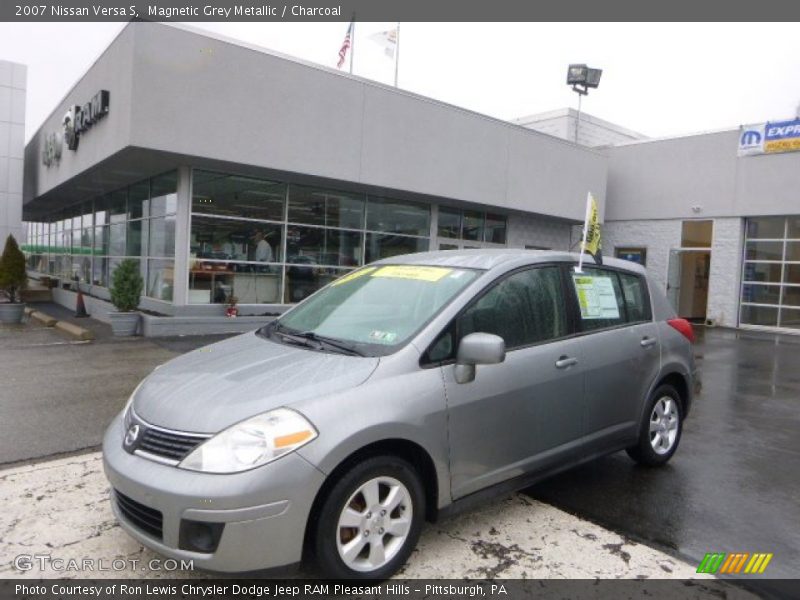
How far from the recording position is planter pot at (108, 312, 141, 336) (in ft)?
36.1

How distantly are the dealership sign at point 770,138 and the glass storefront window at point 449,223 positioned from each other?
8.33 m

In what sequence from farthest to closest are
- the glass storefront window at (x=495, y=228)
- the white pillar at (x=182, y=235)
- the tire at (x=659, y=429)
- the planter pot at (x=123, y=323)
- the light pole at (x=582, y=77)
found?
the light pole at (x=582, y=77), the glass storefront window at (x=495, y=228), the white pillar at (x=182, y=235), the planter pot at (x=123, y=323), the tire at (x=659, y=429)

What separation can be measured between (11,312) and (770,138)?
19.9m

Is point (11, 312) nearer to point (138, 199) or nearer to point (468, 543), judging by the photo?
point (138, 199)

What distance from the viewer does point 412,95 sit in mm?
13602

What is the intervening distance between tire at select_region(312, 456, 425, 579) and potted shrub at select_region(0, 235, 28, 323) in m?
13.8

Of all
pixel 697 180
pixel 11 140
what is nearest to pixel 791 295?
pixel 697 180

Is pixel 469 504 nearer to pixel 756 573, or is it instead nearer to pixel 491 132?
pixel 756 573

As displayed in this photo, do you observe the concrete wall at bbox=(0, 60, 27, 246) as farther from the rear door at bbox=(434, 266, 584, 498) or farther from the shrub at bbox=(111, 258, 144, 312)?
the rear door at bbox=(434, 266, 584, 498)

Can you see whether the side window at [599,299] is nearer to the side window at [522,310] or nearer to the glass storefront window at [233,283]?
the side window at [522,310]

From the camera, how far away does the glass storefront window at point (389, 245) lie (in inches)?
589

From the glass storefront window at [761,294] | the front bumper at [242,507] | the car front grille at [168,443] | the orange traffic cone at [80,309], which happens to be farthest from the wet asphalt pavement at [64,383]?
the glass storefront window at [761,294]

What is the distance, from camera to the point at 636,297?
4.79 meters

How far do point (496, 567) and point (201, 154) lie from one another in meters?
9.51
